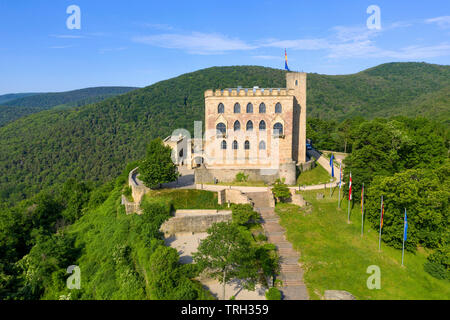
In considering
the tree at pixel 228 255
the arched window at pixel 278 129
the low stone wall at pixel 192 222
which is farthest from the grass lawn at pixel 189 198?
the arched window at pixel 278 129

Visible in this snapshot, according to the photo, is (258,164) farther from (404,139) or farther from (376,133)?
(404,139)

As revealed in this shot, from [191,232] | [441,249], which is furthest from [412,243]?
[191,232]

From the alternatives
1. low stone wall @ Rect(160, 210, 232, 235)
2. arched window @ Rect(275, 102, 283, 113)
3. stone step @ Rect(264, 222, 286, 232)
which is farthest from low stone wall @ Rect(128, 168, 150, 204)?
arched window @ Rect(275, 102, 283, 113)

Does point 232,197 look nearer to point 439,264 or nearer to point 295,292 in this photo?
point 295,292

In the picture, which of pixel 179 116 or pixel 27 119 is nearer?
pixel 179 116

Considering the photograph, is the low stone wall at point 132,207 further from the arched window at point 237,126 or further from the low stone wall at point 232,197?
the arched window at point 237,126

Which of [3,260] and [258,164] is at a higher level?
[258,164]

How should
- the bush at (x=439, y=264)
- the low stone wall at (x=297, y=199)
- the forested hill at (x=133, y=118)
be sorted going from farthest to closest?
the forested hill at (x=133, y=118), the low stone wall at (x=297, y=199), the bush at (x=439, y=264)
